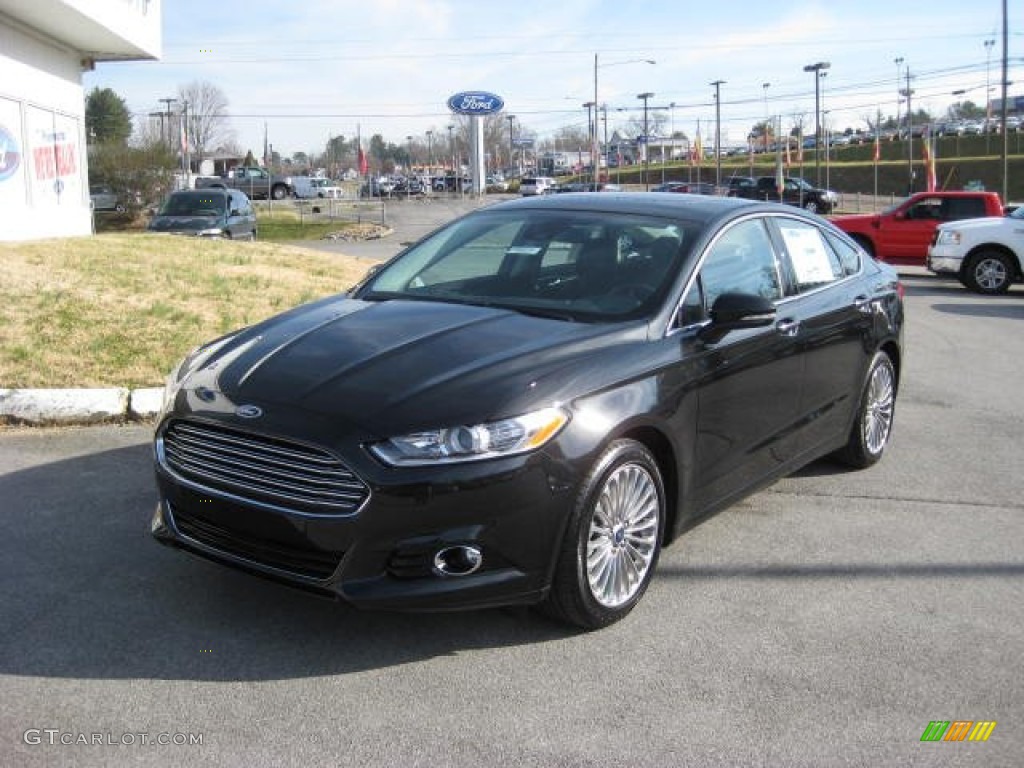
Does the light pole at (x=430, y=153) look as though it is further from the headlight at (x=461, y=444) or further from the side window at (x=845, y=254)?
the headlight at (x=461, y=444)

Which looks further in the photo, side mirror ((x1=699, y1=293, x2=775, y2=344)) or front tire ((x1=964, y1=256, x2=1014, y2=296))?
front tire ((x1=964, y1=256, x2=1014, y2=296))

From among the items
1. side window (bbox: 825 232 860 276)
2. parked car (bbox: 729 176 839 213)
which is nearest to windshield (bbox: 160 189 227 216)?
side window (bbox: 825 232 860 276)

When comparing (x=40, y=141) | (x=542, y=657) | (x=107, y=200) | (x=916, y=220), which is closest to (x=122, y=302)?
(x=542, y=657)

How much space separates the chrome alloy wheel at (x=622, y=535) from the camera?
3941 mm

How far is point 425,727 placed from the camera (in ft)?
10.8

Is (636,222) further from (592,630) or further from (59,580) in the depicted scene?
(59,580)

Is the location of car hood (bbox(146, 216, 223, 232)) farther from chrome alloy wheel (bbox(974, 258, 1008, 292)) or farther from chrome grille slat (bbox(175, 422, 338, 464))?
chrome grille slat (bbox(175, 422, 338, 464))

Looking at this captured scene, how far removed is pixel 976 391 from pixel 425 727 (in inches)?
280

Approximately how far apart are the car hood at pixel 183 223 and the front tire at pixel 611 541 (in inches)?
747

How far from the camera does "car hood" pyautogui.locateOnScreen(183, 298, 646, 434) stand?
3.65m

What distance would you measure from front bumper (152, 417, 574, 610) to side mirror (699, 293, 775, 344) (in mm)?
1231

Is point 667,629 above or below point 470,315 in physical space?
below

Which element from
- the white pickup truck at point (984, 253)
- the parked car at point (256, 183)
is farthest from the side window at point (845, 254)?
the parked car at point (256, 183)

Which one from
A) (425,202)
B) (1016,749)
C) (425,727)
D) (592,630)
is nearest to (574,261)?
(592,630)
